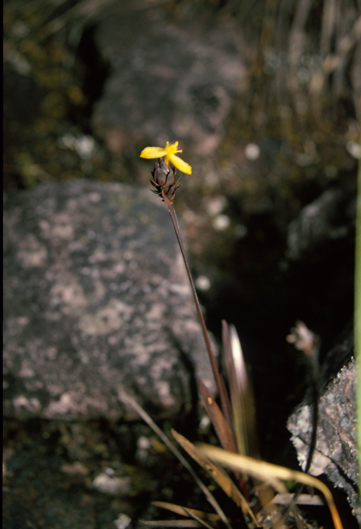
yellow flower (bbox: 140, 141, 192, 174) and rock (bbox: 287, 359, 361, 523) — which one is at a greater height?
yellow flower (bbox: 140, 141, 192, 174)

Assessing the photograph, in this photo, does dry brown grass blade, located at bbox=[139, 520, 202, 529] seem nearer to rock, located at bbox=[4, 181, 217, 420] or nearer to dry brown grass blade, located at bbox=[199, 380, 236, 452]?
dry brown grass blade, located at bbox=[199, 380, 236, 452]

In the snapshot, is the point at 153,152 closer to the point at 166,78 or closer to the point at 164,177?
the point at 164,177

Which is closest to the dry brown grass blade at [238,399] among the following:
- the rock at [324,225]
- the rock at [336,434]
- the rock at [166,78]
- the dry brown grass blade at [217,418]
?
the dry brown grass blade at [217,418]

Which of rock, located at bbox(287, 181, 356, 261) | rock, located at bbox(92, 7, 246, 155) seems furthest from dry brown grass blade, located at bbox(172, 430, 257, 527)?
rock, located at bbox(92, 7, 246, 155)

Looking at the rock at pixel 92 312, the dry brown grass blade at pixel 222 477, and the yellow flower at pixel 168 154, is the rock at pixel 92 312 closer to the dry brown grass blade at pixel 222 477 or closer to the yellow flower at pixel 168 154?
the dry brown grass blade at pixel 222 477

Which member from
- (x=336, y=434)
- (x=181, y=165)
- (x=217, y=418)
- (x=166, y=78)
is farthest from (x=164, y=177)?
(x=166, y=78)

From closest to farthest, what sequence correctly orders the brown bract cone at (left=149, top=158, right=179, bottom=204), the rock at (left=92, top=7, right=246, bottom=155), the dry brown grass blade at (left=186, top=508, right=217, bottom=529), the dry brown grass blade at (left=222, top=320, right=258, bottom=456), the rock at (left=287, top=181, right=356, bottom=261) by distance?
the brown bract cone at (left=149, top=158, right=179, bottom=204)
the dry brown grass blade at (left=186, top=508, right=217, bottom=529)
the dry brown grass blade at (left=222, top=320, right=258, bottom=456)
the rock at (left=287, top=181, right=356, bottom=261)
the rock at (left=92, top=7, right=246, bottom=155)

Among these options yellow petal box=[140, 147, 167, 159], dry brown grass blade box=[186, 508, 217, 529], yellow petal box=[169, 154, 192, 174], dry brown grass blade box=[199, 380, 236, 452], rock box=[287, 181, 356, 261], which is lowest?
dry brown grass blade box=[186, 508, 217, 529]
